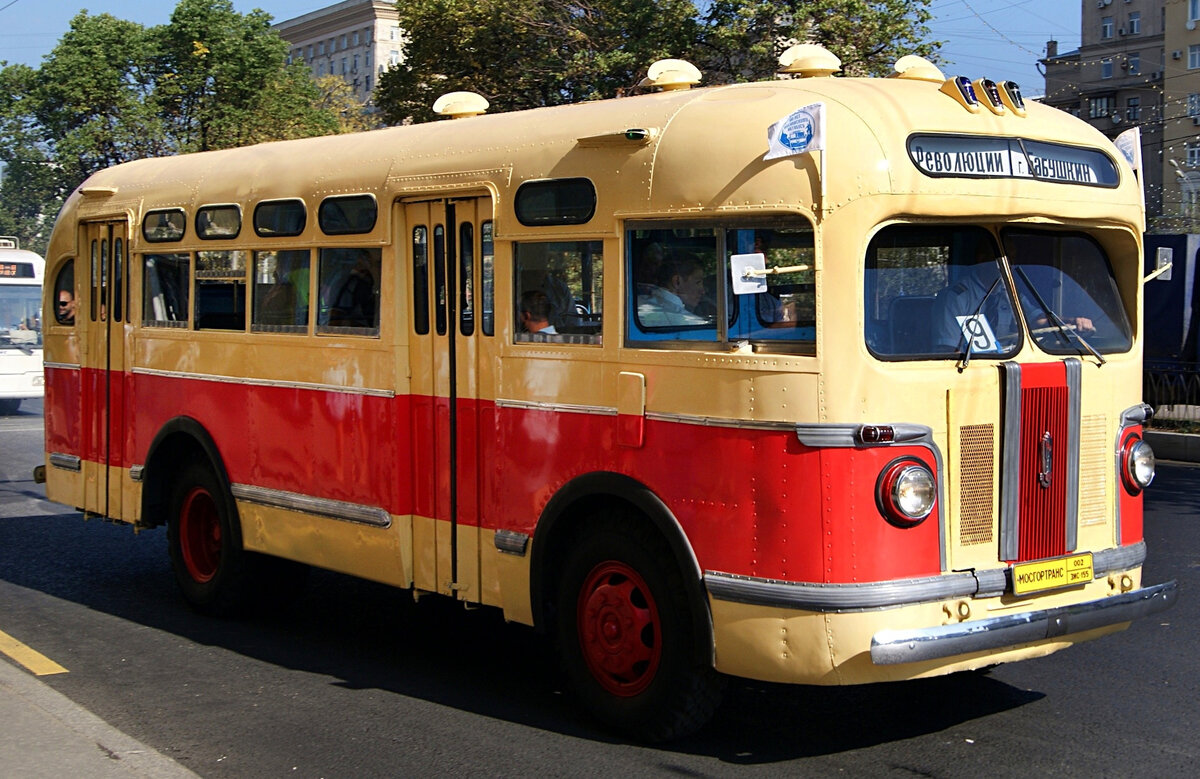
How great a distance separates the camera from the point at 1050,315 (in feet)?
19.7

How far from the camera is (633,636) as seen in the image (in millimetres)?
6020

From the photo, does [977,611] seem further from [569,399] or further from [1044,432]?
[569,399]

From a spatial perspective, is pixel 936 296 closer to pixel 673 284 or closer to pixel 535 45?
pixel 673 284

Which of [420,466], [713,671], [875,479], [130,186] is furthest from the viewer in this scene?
[130,186]

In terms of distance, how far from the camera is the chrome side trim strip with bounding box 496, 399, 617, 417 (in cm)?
611

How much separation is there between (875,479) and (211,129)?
1646 inches

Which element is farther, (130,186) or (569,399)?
(130,186)

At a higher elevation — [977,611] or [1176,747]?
[977,611]

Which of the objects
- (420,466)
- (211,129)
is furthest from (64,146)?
(420,466)

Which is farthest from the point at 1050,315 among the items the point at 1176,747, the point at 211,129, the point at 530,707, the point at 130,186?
the point at 211,129

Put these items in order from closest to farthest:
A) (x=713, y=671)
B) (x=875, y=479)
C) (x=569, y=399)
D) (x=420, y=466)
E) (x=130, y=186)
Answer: (x=875, y=479) → (x=713, y=671) → (x=569, y=399) → (x=420, y=466) → (x=130, y=186)

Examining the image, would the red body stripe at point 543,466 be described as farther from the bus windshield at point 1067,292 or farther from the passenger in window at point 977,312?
the bus windshield at point 1067,292

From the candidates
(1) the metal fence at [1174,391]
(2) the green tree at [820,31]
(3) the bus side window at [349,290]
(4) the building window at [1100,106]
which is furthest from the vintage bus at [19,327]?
(4) the building window at [1100,106]

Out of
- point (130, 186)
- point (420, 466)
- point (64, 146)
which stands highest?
point (64, 146)
